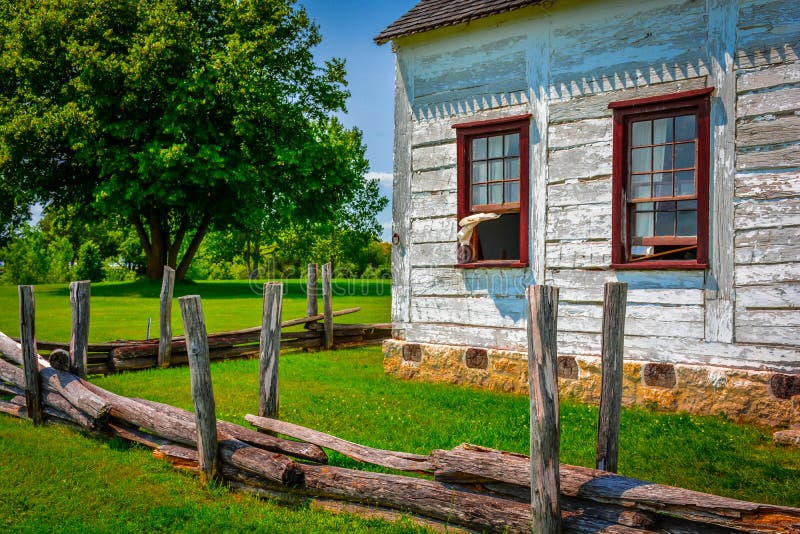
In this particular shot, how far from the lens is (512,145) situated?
33.5 feet

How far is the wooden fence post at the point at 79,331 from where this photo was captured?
8375mm

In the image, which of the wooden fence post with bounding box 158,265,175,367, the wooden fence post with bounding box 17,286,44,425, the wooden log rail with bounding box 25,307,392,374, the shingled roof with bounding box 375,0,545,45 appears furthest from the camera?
the wooden fence post with bounding box 158,265,175,367

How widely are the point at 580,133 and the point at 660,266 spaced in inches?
89.8

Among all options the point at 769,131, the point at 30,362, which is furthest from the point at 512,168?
the point at 30,362

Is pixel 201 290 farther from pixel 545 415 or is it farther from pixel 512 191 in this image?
pixel 545 415

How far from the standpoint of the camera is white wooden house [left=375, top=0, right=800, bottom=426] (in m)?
7.93

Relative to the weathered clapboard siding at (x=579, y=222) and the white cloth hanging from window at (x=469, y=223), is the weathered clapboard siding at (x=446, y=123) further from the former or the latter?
the weathered clapboard siding at (x=579, y=222)

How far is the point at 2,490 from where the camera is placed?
5977 mm

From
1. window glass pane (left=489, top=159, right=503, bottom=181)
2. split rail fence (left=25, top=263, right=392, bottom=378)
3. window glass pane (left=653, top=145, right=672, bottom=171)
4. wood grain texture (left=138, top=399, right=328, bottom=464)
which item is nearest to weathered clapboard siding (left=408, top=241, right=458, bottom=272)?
window glass pane (left=489, top=159, right=503, bottom=181)

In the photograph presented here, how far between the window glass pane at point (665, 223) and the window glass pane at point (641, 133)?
3.34 feet

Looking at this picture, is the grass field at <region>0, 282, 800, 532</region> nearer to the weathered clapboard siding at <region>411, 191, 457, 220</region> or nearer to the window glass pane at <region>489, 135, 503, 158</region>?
the weathered clapboard siding at <region>411, 191, 457, 220</region>

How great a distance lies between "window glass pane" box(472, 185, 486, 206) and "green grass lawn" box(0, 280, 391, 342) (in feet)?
36.7

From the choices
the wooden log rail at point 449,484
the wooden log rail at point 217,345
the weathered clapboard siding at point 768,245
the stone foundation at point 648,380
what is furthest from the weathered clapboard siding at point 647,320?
the wooden log rail at point 217,345

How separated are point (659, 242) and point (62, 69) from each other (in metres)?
27.9
